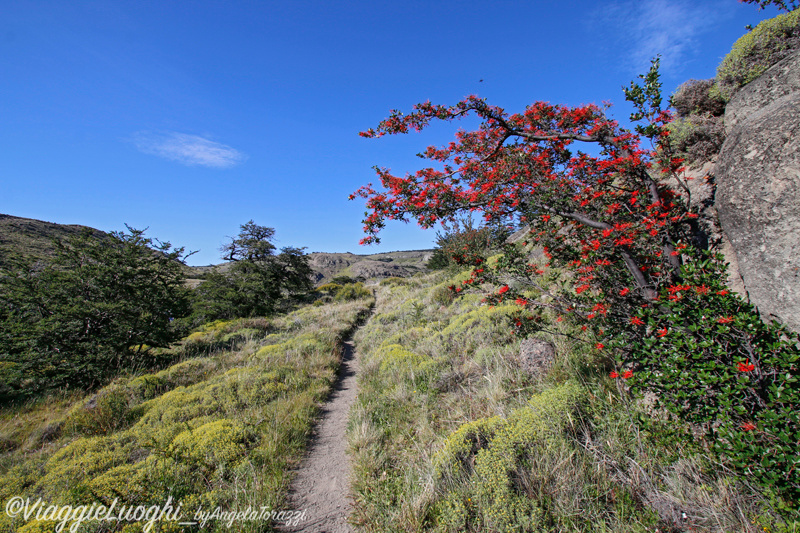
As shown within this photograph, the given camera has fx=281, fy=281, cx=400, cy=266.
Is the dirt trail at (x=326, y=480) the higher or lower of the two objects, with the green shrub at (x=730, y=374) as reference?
lower

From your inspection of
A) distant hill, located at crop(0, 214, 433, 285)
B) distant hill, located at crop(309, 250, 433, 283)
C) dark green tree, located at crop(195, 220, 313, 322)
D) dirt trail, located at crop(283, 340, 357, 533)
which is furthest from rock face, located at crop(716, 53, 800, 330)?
distant hill, located at crop(309, 250, 433, 283)

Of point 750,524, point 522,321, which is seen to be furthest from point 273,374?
point 750,524

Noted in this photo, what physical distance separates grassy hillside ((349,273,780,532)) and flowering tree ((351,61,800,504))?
0.37 metres

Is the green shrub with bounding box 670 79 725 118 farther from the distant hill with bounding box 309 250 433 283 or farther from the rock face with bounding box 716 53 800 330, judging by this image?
the distant hill with bounding box 309 250 433 283

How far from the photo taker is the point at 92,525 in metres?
2.61

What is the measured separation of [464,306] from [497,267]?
5351 millimetres

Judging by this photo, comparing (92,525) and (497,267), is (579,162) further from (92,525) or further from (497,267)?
(92,525)

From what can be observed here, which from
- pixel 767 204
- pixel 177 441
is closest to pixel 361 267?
pixel 177 441

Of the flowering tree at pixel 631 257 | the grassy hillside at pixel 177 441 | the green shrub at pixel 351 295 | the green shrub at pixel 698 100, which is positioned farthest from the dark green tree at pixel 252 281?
the green shrub at pixel 698 100

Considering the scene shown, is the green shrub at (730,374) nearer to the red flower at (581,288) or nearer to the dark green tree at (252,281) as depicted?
the red flower at (581,288)

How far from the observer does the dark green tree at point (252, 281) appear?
59.0ft

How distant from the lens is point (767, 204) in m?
2.31

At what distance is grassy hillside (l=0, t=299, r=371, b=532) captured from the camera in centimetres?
303

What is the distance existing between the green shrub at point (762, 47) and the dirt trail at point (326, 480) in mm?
7627
